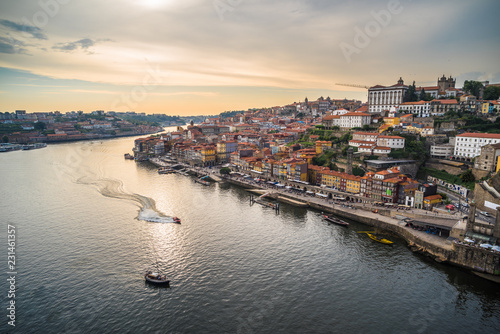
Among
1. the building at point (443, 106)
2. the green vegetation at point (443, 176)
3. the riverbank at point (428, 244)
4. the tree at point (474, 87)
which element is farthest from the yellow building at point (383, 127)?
the riverbank at point (428, 244)

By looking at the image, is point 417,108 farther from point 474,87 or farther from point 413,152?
point 413,152

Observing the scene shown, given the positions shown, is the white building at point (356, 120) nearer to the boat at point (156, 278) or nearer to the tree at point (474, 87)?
the tree at point (474, 87)

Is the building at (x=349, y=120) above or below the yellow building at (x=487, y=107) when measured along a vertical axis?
below

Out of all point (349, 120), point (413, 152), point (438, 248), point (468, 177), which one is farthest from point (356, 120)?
point (438, 248)

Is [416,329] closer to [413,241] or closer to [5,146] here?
[413,241]

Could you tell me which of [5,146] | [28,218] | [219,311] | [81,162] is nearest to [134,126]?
[5,146]

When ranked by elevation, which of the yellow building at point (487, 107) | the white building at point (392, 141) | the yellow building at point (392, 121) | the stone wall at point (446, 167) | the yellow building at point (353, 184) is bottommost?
the yellow building at point (353, 184)
